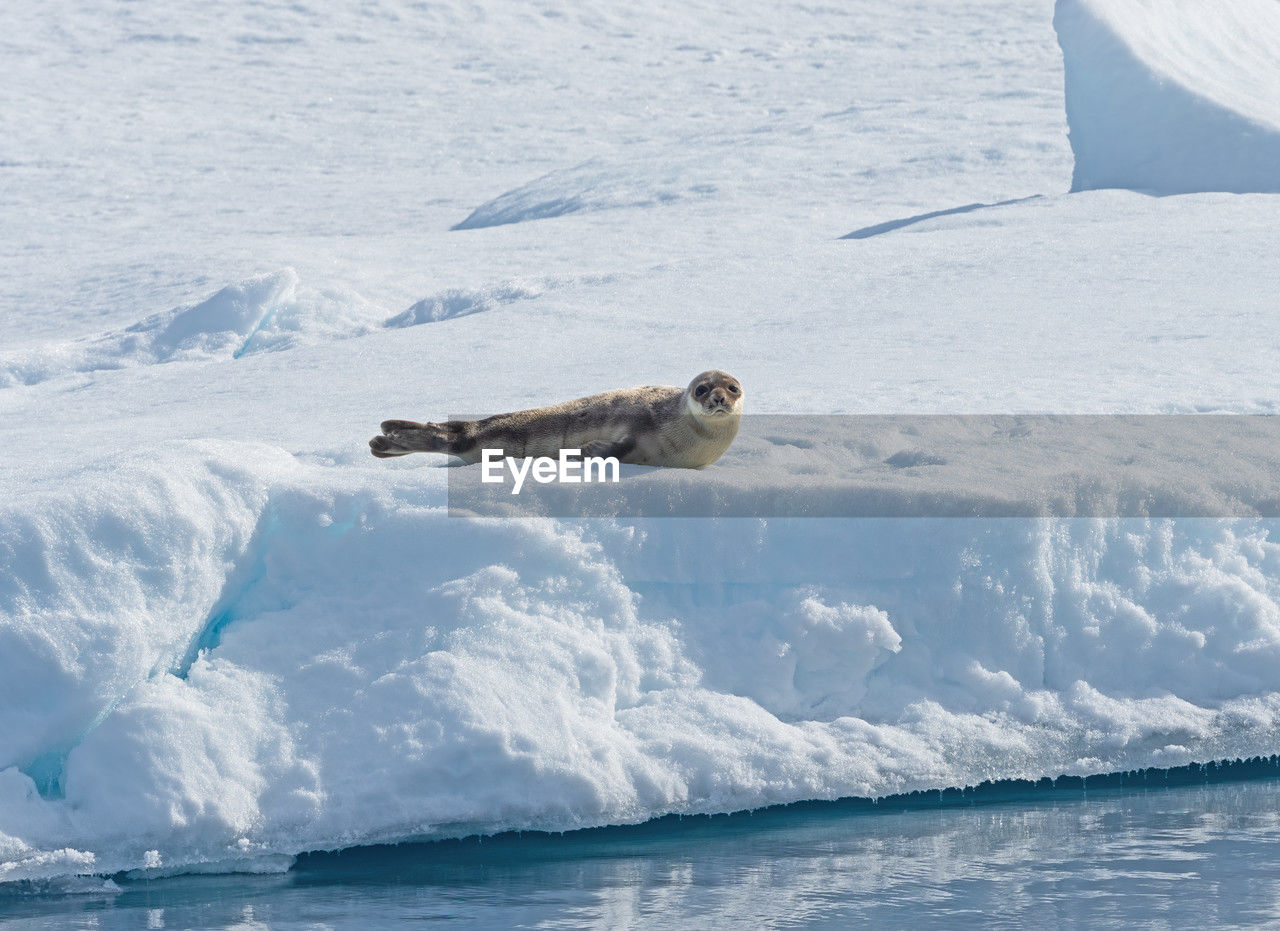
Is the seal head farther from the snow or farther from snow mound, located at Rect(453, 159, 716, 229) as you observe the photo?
snow mound, located at Rect(453, 159, 716, 229)

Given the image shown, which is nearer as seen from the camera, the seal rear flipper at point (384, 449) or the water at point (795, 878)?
the water at point (795, 878)

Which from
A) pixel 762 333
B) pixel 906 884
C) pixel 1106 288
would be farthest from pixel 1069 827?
pixel 1106 288

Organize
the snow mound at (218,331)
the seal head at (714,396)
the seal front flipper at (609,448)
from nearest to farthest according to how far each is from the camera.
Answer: the seal head at (714,396), the seal front flipper at (609,448), the snow mound at (218,331)

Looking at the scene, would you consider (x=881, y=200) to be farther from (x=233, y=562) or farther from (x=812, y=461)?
(x=233, y=562)

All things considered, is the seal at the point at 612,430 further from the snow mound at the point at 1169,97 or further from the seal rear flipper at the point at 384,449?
the snow mound at the point at 1169,97

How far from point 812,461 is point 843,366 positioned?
2.00 meters

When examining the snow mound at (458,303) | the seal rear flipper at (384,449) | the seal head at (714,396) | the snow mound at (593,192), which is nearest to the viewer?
the seal head at (714,396)

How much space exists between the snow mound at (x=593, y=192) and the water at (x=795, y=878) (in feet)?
38.2

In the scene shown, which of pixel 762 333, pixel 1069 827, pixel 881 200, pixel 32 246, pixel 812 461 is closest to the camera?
pixel 1069 827

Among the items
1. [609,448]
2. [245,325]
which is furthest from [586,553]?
[245,325]

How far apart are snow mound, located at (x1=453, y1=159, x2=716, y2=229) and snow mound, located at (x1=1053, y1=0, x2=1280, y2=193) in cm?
369

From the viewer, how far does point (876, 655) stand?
415 cm

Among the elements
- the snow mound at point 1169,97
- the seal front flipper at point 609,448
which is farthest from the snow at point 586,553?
the seal front flipper at point 609,448

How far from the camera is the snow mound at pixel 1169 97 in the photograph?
41.4ft
